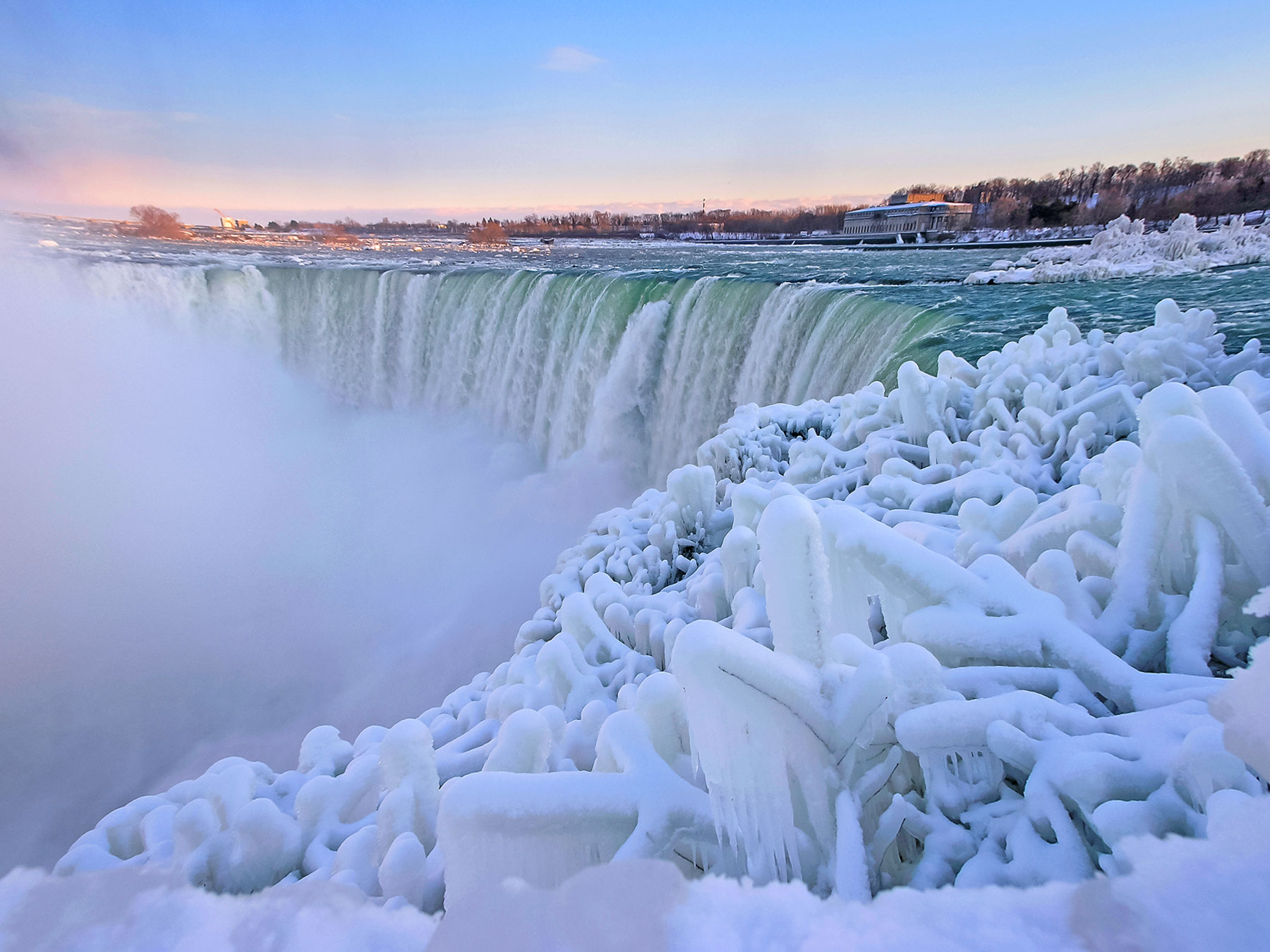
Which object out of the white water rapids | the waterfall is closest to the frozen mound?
the waterfall

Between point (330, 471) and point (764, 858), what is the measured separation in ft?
62.4

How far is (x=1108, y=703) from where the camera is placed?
1839 millimetres

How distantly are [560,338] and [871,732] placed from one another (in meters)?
15.3

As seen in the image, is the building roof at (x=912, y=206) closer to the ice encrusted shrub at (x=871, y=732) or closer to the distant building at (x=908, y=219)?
the distant building at (x=908, y=219)

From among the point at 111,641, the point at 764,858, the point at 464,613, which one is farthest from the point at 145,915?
the point at 111,641

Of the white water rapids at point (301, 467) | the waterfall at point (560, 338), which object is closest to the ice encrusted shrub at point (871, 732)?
the white water rapids at point (301, 467)

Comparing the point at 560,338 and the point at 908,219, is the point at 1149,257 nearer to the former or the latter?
the point at 560,338

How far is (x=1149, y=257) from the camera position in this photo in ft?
48.0

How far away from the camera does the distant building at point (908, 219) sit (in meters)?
40.1

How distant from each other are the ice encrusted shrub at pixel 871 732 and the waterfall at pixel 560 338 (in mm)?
6426

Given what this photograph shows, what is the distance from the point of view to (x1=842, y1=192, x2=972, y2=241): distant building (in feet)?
132

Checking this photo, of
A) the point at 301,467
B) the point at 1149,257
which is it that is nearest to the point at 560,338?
the point at 301,467

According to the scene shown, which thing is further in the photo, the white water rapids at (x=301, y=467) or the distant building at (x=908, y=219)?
the distant building at (x=908, y=219)

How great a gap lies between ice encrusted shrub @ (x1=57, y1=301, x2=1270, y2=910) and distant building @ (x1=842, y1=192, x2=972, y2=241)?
136ft
